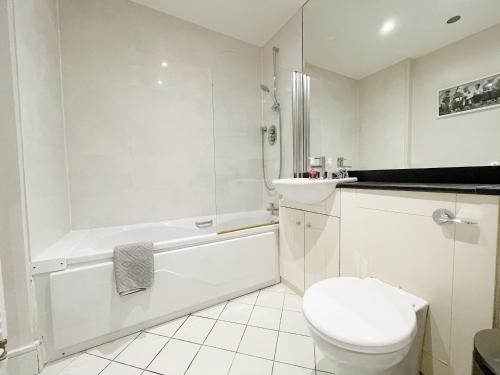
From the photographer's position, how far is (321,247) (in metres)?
1.40

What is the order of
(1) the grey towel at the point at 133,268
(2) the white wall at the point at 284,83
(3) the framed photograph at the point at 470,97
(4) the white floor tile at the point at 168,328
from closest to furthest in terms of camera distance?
1. (3) the framed photograph at the point at 470,97
2. (1) the grey towel at the point at 133,268
3. (4) the white floor tile at the point at 168,328
4. (2) the white wall at the point at 284,83

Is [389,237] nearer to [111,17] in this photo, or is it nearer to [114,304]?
[114,304]

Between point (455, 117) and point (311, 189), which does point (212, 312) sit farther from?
point (455, 117)

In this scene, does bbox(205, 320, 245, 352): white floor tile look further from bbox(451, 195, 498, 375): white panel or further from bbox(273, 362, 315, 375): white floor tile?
bbox(451, 195, 498, 375): white panel

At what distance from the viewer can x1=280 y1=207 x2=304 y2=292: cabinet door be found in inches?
62.0

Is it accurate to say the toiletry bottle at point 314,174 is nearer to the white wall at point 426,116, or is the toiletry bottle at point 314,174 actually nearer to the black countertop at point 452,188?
the white wall at point 426,116

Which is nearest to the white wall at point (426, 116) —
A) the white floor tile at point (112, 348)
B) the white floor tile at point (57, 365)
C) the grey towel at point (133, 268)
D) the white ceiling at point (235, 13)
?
the white ceiling at point (235, 13)

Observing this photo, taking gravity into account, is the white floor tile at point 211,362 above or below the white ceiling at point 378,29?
below

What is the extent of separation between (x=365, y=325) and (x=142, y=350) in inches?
46.9

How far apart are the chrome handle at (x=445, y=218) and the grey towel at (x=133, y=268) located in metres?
1.47

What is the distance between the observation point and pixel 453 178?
105 cm

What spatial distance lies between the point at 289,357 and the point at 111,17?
2779 mm

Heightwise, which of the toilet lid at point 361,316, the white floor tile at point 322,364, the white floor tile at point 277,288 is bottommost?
the white floor tile at point 322,364

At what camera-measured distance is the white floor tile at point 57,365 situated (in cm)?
104
